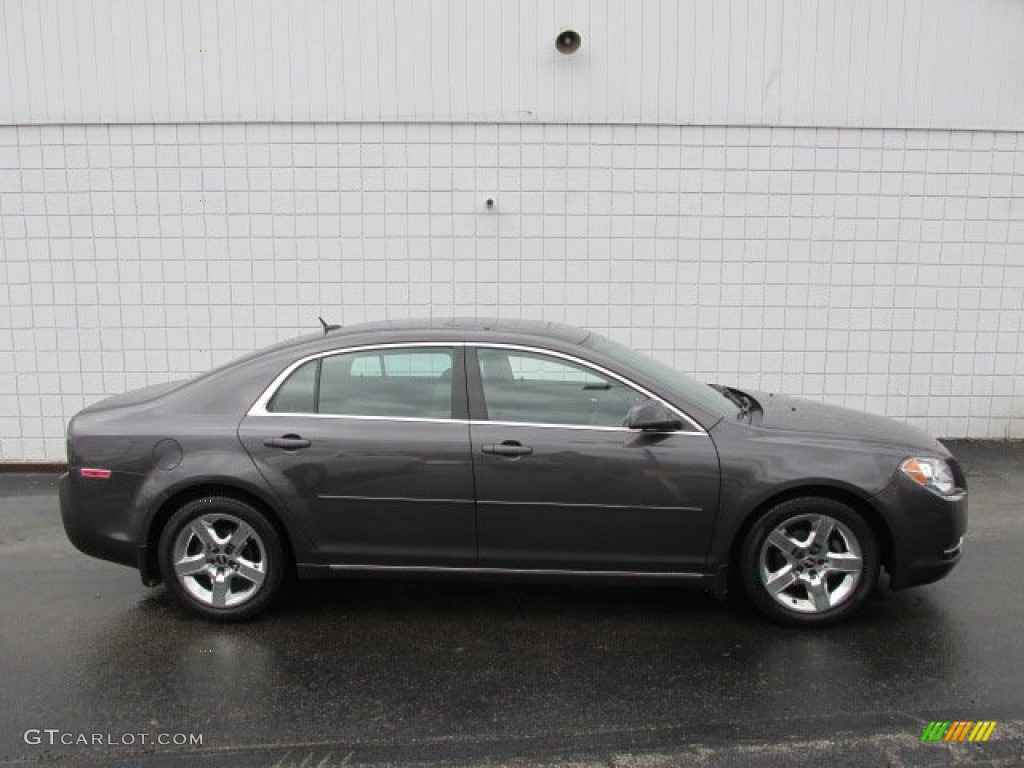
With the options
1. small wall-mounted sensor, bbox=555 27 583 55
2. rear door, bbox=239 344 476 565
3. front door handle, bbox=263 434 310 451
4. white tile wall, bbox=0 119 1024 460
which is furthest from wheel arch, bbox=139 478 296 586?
small wall-mounted sensor, bbox=555 27 583 55

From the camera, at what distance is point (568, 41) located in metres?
7.27

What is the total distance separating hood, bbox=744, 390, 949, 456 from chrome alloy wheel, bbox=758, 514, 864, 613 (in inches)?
18.3

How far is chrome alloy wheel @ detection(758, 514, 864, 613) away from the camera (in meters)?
4.00

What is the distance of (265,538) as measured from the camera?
13.5ft

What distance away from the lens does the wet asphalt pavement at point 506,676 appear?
3125mm

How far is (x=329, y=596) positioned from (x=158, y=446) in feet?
3.97

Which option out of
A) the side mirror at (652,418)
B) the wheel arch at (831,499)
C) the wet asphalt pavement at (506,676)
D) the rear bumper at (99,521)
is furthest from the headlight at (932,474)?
the rear bumper at (99,521)

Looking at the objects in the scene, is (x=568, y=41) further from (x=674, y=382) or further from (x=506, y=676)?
(x=506, y=676)

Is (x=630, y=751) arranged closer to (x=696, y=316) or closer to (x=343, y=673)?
(x=343, y=673)

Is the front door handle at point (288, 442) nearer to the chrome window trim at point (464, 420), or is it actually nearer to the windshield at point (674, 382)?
the chrome window trim at point (464, 420)

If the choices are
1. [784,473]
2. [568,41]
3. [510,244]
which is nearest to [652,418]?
[784,473]

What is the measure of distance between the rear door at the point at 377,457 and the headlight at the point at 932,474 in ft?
6.88

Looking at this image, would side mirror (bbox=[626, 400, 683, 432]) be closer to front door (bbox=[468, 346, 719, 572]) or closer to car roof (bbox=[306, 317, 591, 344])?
front door (bbox=[468, 346, 719, 572])

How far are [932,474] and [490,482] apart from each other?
2.12 metres
